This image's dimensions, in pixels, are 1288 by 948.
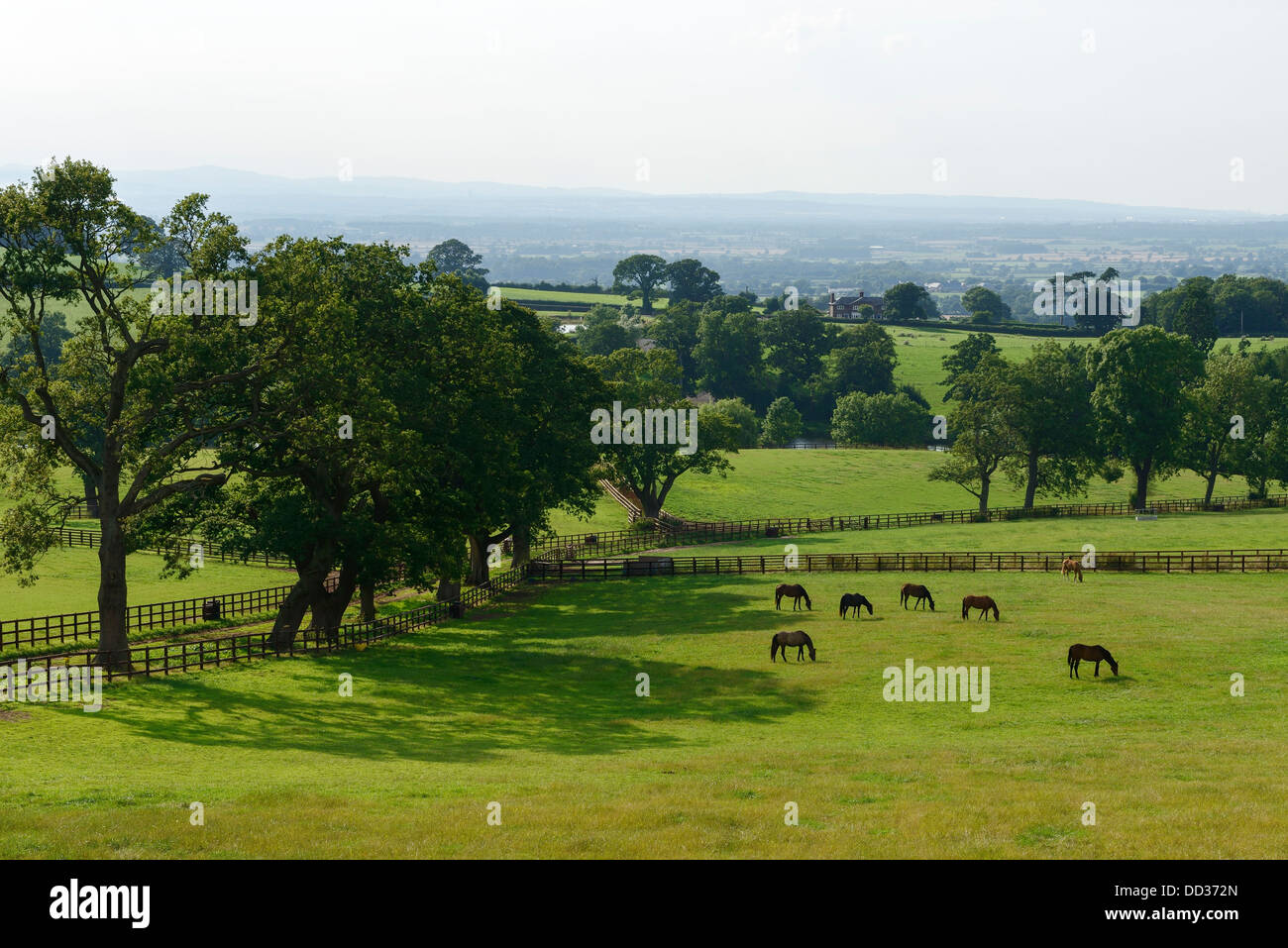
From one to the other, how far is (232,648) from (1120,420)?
217ft

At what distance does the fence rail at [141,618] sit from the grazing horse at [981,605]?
2763 cm

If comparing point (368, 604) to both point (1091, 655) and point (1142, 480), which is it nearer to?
point (1091, 655)

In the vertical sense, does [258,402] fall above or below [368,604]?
above

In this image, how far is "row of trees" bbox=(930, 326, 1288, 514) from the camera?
83.1 meters

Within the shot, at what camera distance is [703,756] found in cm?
2572

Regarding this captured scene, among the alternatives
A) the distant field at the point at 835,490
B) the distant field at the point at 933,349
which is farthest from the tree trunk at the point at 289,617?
the distant field at the point at 933,349

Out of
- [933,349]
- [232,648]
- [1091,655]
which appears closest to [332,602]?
[232,648]

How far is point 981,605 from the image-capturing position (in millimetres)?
42219

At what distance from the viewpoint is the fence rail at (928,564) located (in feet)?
178

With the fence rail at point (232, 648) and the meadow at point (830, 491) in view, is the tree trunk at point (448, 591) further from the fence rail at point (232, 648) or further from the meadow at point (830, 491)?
the meadow at point (830, 491)
